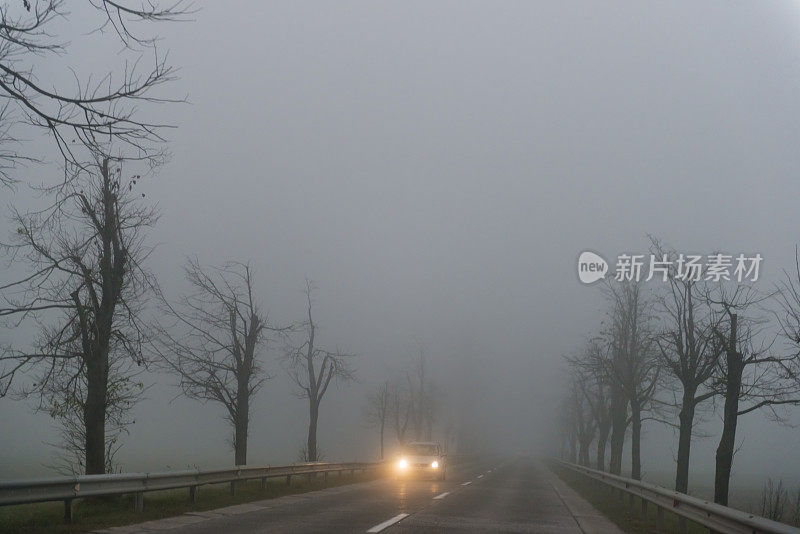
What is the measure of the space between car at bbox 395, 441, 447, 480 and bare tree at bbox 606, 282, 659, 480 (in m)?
9.11

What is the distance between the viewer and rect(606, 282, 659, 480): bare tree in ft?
110

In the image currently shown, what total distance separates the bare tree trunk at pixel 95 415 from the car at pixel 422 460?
19941mm

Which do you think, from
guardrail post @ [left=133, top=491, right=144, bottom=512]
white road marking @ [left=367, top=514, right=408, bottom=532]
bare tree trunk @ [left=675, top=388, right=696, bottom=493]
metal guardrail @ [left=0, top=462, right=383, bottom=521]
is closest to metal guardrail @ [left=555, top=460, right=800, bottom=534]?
white road marking @ [left=367, top=514, right=408, bottom=532]

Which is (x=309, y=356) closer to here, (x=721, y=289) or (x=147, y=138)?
(x=721, y=289)

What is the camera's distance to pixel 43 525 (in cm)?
1244

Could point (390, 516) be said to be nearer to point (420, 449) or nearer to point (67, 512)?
point (67, 512)

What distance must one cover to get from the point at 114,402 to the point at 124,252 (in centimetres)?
382

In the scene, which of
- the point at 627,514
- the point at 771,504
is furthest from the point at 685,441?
the point at 771,504

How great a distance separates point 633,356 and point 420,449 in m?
11.4

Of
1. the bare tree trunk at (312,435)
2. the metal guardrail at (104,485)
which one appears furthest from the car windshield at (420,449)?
the metal guardrail at (104,485)

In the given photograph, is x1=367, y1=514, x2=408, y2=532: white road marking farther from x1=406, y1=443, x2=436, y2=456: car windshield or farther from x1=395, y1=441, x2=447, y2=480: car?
x1=406, y1=443, x2=436, y2=456: car windshield

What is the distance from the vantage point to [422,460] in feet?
116

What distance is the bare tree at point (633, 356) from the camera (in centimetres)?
3353

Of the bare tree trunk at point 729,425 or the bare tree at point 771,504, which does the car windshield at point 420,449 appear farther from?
the bare tree trunk at point 729,425
